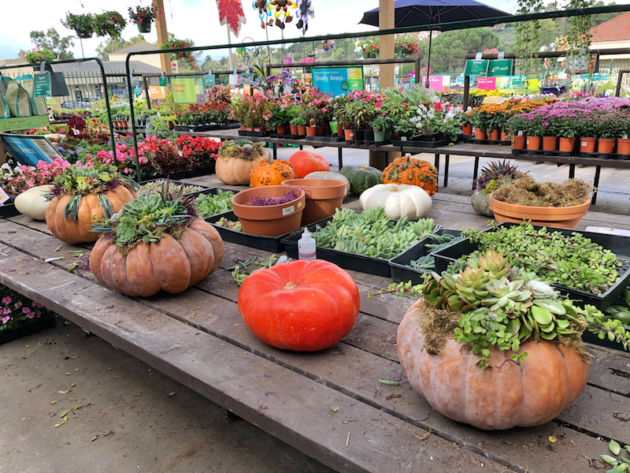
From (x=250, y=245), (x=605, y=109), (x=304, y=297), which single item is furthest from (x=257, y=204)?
(x=605, y=109)

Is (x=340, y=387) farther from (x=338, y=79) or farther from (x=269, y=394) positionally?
(x=338, y=79)

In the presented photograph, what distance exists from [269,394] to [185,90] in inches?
219

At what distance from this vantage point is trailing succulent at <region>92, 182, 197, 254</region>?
195cm

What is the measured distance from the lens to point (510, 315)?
3.50ft

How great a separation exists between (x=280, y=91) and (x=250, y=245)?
12.2 feet

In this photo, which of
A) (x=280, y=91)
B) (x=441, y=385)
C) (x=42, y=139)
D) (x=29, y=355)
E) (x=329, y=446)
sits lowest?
(x=29, y=355)

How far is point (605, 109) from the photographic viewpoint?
3.81 meters

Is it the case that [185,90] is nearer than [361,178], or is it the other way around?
[361,178]

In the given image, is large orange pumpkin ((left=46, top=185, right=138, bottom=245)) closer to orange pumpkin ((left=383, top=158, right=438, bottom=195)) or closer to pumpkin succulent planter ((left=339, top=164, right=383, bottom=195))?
pumpkin succulent planter ((left=339, top=164, right=383, bottom=195))

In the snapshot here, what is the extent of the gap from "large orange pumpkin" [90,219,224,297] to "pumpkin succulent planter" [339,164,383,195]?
1.94 m

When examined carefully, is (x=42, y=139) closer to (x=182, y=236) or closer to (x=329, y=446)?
→ (x=182, y=236)

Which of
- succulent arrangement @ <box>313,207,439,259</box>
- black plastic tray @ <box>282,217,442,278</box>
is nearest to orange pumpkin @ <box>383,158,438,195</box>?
succulent arrangement @ <box>313,207,439,259</box>

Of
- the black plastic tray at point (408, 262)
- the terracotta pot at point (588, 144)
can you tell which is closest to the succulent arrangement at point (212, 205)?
the black plastic tray at point (408, 262)

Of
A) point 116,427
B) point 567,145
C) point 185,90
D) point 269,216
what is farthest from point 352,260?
point 185,90
